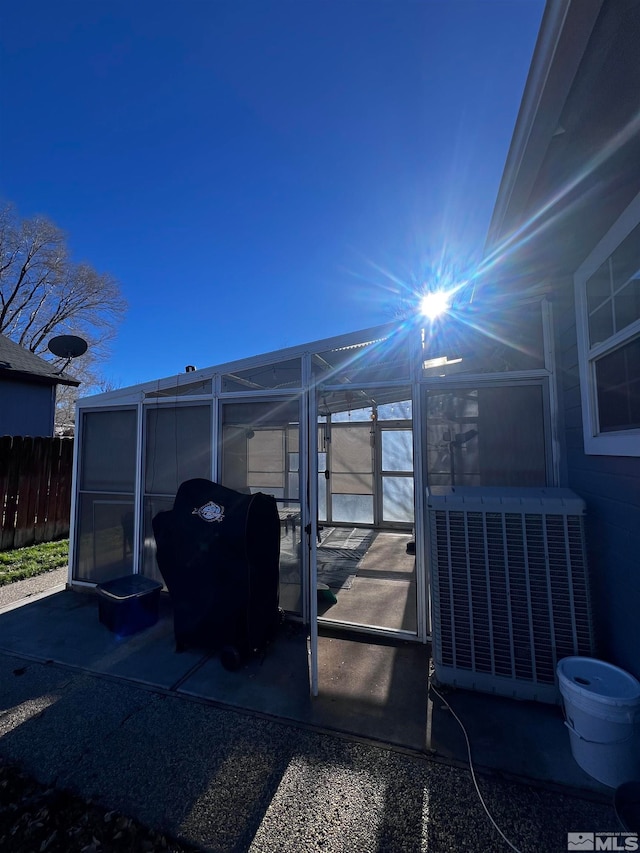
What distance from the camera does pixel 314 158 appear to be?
15.0ft

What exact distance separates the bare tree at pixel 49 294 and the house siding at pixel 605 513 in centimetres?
2014

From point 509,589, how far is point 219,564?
2068 millimetres

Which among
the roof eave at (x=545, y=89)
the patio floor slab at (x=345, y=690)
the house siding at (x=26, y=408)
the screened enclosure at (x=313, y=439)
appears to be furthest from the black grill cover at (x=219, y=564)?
the house siding at (x=26, y=408)

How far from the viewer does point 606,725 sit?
64.3 inches

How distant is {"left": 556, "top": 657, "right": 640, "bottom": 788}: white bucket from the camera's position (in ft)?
5.28

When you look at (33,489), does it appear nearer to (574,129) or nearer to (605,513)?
(605,513)

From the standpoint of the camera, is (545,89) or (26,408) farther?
(26,408)

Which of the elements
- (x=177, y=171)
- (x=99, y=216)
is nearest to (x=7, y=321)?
(x=99, y=216)

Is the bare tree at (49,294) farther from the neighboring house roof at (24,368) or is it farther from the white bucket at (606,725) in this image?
the white bucket at (606,725)

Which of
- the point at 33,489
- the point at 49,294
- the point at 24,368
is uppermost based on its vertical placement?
the point at 49,294

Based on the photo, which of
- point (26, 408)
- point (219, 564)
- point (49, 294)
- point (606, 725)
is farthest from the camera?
point (49, 294)

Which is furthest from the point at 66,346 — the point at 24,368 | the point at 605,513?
the point at 24,368

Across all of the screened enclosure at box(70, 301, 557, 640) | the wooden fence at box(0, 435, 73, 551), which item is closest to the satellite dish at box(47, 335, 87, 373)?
the screened enclosure at box(70, 301, 557, 640)

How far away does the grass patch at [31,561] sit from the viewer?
15.1ft
